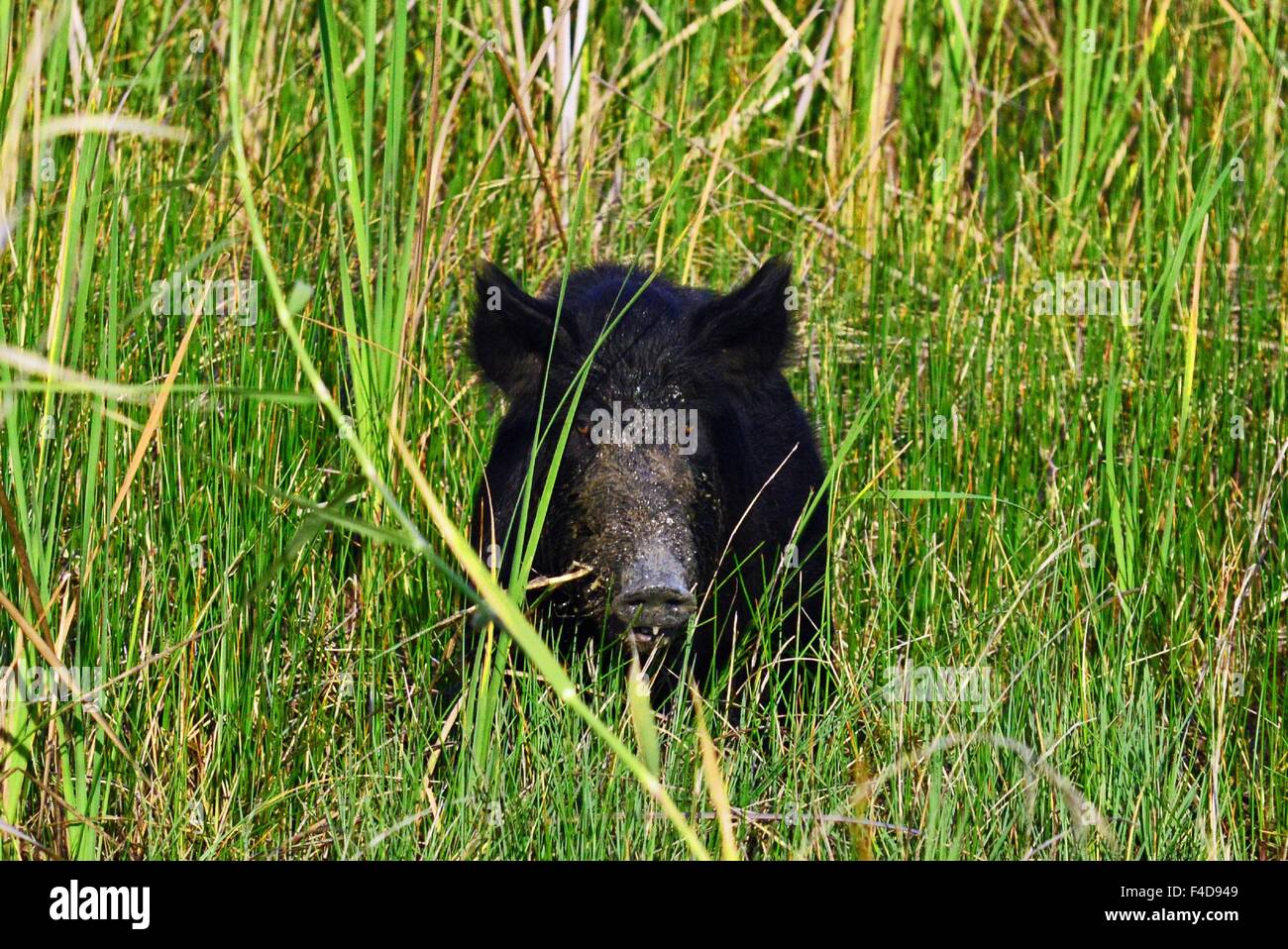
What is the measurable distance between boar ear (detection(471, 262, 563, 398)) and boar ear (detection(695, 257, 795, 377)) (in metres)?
0.43

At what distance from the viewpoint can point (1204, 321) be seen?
5.46m

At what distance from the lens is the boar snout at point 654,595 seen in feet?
11.8

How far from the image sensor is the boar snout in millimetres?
3592

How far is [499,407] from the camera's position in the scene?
4676 mm

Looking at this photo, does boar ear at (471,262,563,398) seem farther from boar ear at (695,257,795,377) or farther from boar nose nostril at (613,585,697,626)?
boar nose nostril at (613,585,697,626)

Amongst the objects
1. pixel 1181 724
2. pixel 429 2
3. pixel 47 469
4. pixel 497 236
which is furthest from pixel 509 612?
pixel 429 2

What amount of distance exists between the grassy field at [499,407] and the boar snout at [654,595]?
0.25 m

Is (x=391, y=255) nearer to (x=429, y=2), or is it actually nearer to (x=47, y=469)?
(x=47, y=469)

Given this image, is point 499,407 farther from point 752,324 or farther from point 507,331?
point 752,324

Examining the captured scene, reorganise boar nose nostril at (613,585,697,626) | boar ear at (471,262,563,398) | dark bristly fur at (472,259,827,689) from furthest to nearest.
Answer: boar ear at (471,262,563,398), dark bristly fur at (472,259,827,689), boar nose nostril at (613,585,697,626)

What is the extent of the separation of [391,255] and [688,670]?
1356 mm

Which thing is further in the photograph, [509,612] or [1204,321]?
[1204,321]

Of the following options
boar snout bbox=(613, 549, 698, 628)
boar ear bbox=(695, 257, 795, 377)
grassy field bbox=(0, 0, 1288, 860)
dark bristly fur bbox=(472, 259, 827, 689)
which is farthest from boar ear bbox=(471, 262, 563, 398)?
boar snout bbox=(613, 549, 698, 628)
